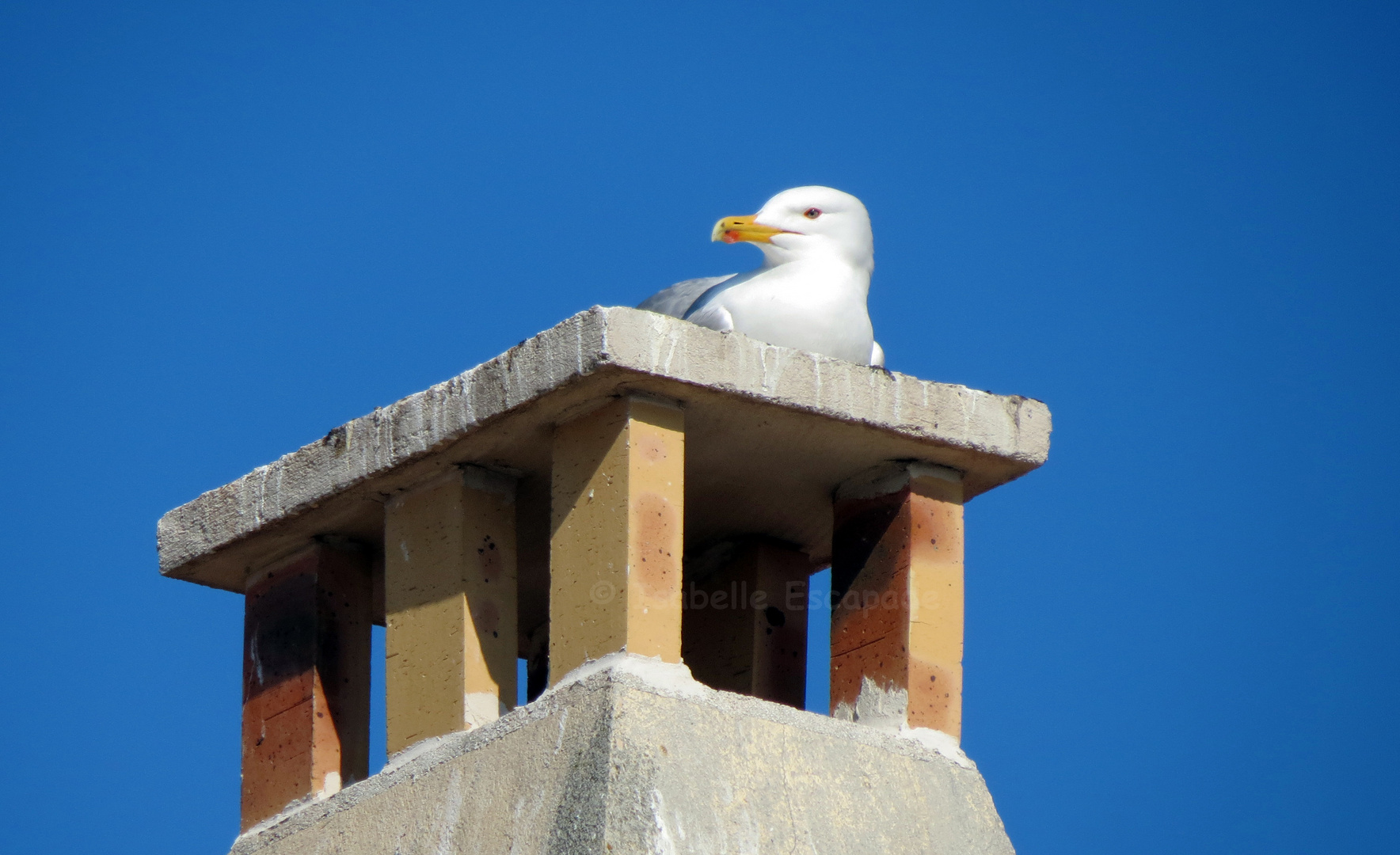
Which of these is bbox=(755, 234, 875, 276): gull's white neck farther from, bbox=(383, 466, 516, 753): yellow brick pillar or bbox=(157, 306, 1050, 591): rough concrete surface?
bbox=(383, 466, 516, 753): yellow brick pillar

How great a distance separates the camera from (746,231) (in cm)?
855

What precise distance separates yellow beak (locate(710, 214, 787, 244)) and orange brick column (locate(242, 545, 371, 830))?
1.85 meters

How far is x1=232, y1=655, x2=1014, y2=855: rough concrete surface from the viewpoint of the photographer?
6.75m

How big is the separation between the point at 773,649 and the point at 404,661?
1.49 meters

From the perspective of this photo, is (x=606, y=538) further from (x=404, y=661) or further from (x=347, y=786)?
(x=347, y=786)

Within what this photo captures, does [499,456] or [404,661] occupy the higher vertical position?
[499,456]

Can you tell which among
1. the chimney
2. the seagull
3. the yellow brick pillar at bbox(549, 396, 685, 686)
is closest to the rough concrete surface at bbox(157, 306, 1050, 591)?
the chimney

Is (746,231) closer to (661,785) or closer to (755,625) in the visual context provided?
(755,625)

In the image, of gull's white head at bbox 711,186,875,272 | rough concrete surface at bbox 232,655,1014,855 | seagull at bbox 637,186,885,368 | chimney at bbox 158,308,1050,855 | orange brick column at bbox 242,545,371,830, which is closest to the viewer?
rough concrete surface at bbox 232,655,1014,855

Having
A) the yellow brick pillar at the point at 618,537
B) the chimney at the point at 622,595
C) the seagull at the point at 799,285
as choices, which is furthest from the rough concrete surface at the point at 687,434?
the seagull at the point at 799,285

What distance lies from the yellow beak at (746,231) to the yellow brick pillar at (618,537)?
1.30m

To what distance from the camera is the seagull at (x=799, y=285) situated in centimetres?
798

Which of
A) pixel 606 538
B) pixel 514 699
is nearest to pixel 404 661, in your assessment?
pixel 514 699

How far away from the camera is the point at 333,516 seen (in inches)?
326
